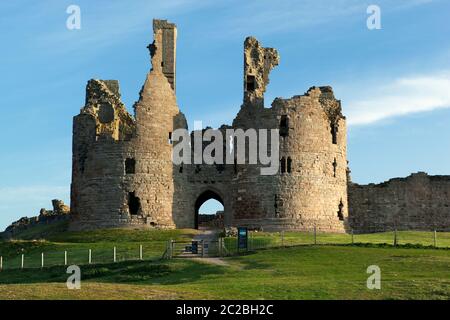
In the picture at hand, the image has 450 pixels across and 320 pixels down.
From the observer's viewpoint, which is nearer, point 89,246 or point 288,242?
point 288,242

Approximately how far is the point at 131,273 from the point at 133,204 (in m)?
20.9

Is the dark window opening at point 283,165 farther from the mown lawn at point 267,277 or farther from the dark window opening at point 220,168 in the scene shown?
the mown lawn at point 267,277

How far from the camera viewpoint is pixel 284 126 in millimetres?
63438

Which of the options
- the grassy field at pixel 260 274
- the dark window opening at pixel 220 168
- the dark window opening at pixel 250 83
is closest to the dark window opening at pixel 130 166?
the grassy field at pixel 260 274

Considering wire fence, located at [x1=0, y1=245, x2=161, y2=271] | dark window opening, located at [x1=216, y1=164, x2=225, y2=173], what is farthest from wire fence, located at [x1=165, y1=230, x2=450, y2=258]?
dark window opening, located at [x1=216, y1=164, x2=225, y2=173]

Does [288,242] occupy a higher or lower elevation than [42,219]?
lower

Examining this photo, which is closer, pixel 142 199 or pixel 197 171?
pixel 142 199

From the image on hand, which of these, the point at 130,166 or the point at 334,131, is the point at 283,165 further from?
the point at 130,166

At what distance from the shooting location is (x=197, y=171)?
67125 mm

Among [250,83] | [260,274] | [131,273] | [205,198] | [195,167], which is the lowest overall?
[131,273]

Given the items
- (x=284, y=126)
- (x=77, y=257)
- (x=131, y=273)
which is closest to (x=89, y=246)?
(x=77, y=257)

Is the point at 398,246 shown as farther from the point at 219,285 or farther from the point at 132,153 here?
the point at 132,153
